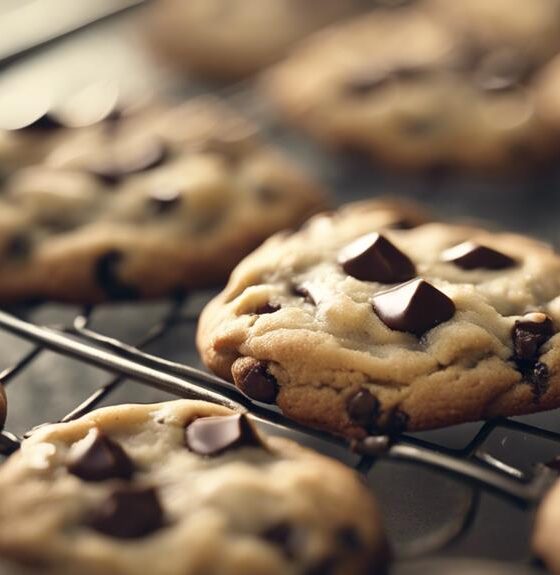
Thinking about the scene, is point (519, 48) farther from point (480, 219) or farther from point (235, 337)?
point (235, 337)

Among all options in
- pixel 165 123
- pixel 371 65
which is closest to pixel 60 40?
pixel 165 123

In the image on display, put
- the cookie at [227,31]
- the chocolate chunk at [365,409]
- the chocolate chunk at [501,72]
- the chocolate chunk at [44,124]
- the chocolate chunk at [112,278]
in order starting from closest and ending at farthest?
the chocolate chunk at [365,409]
the chocolate chunk at [112,278]
the chocolate chunk at [44,124]
the chocolate chunk at [501,72]
the cookie at [227,31]

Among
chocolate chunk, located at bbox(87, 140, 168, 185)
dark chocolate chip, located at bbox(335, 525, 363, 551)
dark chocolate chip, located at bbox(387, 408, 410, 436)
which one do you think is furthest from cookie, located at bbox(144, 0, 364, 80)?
dark chocolate chip, located at bbox(335, 525, 363, 551)

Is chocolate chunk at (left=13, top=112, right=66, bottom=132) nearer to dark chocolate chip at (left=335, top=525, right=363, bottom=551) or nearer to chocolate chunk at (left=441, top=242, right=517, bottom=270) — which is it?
chocolate chunk at (left=441, top=242, right=517, bottom=270)

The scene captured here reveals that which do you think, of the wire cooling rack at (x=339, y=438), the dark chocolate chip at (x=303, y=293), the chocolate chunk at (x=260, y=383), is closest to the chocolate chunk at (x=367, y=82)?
the wire cooling rack at (x=339, y=438)

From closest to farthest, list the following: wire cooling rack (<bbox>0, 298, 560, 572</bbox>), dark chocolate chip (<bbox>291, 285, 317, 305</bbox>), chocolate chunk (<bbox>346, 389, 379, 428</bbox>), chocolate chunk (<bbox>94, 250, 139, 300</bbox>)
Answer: wire cooling rack (<bbox>0, 298, 560, 572</bbox>)
chocolate chunk (<bbox>346, 389, 379, 428</bbox>)
dark chocolate chip (<bbox>291, 285, 317, 305</bbox>)
chocolate chunk (<bbox>94, 250, 139, 300</bbox>)

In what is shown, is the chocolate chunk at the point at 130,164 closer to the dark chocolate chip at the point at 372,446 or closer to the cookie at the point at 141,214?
the cookie at the point at 141,214
